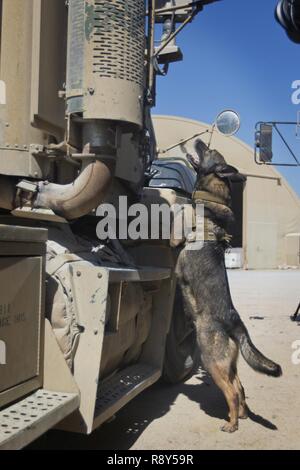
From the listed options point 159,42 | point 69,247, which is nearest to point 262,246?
point 159,42

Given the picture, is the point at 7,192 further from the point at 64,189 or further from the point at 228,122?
the point at 228,122

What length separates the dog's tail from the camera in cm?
468

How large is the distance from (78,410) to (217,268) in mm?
2197

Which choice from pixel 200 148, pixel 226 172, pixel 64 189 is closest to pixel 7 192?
pixel 64 189

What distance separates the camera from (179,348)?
230 inches

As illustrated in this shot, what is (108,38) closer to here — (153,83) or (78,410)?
(153,83)

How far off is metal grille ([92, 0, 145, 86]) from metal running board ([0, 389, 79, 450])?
191 cm

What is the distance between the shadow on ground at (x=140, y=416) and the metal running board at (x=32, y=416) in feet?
3.83

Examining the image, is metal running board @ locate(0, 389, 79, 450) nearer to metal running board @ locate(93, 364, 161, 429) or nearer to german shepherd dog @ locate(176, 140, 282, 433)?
metal running board @ locate(93, 364, 161, 429)

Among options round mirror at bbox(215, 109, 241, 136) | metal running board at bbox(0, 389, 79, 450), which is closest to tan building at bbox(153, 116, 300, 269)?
round mirror at bbox(215, 109, 241, 136)

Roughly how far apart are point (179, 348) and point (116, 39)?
11.5 ft

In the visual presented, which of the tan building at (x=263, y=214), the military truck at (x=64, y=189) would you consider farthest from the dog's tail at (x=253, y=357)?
the tan building at (x=263, y=214)

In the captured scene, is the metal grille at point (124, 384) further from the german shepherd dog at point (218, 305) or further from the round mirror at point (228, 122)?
the round mirror at point (228, 122)

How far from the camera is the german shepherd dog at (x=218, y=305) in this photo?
4.71 metres
